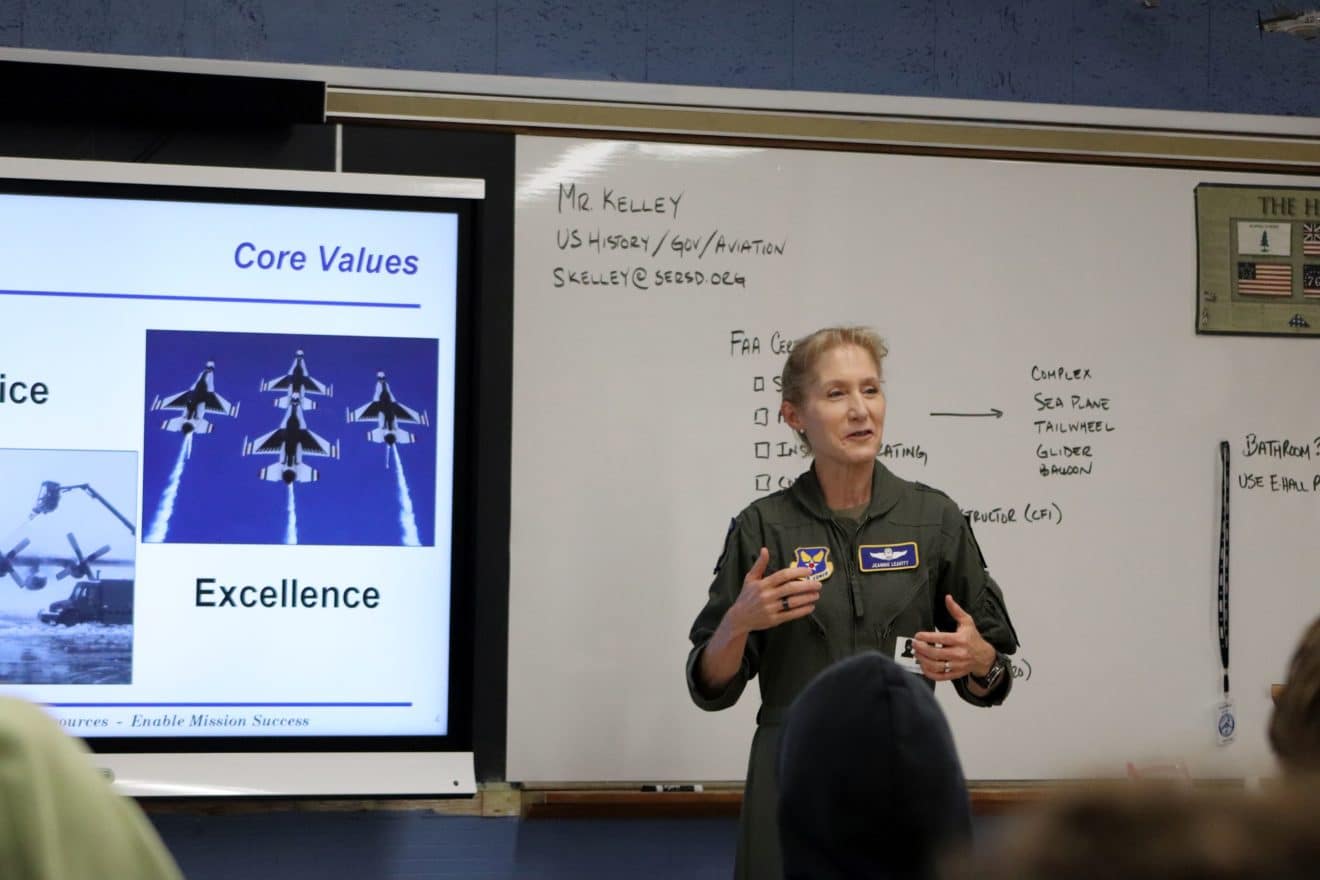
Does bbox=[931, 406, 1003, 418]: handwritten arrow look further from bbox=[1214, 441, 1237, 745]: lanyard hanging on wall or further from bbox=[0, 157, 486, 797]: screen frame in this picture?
bbox=[0, 157, 486, 797]: screen frame

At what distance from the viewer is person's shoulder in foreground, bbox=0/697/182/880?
2.19ft

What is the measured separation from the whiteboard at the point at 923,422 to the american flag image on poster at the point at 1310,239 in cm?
14

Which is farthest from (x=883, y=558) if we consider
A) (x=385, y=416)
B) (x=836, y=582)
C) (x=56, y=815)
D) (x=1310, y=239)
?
(x=1310, y=239)

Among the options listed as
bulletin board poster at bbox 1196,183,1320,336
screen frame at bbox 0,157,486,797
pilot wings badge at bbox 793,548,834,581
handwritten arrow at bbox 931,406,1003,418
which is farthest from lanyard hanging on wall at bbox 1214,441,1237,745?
screen frame at bbox 0,157,486,797

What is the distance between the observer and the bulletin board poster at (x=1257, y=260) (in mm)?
3352

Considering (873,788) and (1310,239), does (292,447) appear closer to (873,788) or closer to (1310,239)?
(873,788)

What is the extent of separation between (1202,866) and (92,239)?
2783 millimetres

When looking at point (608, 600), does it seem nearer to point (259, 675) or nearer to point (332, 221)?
point (259, 675)

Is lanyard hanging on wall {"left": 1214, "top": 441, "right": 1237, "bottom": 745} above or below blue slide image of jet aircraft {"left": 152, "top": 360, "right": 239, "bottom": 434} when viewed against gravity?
below

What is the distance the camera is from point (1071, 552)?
10.7 ft

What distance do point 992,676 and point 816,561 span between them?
0.35 metres

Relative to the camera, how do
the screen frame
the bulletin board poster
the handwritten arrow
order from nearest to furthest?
the screen frame, the handwritten arrow, the bulletin board poster

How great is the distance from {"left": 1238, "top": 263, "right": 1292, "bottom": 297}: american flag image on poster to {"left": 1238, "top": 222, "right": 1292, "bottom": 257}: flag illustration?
33 mm

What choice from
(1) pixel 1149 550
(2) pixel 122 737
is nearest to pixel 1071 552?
(1) pixel 1149 550
